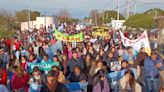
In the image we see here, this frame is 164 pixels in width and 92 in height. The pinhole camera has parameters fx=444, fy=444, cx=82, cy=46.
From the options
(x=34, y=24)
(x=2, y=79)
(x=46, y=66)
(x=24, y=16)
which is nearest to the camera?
(x=2, y=79)

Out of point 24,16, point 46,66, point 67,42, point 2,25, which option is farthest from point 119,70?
point 24,16

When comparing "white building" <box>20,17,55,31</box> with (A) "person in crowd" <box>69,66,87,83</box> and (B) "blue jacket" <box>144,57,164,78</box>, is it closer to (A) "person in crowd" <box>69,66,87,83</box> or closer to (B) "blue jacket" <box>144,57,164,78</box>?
(B) "blue jacket" <box>144,57,164,78</box>

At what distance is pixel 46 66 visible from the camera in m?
13.7

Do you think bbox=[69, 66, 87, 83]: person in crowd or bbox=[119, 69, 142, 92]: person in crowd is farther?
bbox=[69, 66, 87, 83]: person in crowd

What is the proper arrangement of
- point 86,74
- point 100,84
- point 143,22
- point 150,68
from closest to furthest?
point 100,84
point 86,74
point 150,68
point 143,22

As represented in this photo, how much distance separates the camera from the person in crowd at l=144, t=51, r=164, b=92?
12.7 m

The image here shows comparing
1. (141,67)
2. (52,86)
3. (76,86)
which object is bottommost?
(76,86)

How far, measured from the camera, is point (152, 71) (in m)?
12.7

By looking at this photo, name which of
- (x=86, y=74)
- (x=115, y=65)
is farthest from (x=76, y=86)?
(x=115, y=65)

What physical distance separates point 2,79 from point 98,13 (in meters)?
102

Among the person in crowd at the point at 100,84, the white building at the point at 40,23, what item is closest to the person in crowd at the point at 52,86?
the person in crowd at the point at 100,84

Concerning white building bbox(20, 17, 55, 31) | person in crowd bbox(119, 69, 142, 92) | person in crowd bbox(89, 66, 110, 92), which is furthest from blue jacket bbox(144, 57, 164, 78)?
white building bbox(20, 17, 55, 31)

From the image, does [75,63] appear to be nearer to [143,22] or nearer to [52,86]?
[52,86]

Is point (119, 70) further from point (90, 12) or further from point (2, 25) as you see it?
point (90, 12)
